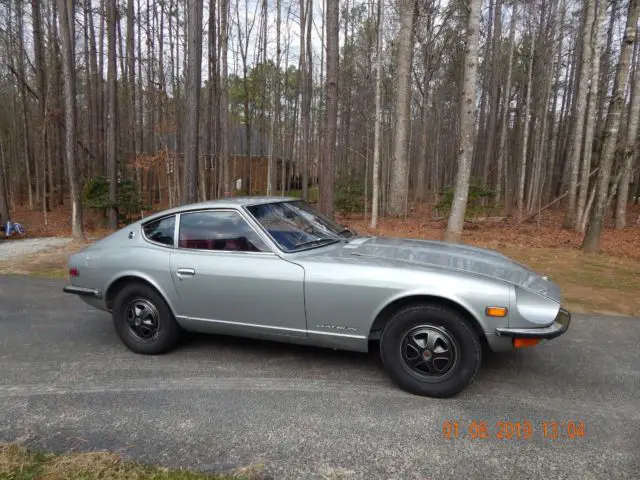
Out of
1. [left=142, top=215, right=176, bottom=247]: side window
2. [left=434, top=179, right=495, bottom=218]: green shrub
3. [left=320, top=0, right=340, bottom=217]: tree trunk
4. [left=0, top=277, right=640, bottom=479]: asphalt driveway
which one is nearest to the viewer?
[left=0, top=277, right=640, bottom=479]: asphalt driveway

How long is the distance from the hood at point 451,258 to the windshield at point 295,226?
9.2 inches

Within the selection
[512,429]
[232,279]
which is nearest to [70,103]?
[232,279]

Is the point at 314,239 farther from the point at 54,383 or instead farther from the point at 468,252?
the point at 54,383

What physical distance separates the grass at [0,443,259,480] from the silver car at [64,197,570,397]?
1.35 metres

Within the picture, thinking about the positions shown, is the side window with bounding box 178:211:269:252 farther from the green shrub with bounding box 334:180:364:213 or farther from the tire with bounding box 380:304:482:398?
the green shrub with bounding box 334:180:364:213

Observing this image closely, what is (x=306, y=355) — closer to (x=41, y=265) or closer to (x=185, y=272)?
(x=185, y=272)

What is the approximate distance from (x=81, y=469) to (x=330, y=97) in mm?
9328

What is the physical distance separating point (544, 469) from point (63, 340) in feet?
14.7

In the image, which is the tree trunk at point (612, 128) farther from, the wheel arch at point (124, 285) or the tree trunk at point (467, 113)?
the wheel arch at point (124, 285)

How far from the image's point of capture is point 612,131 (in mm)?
8781

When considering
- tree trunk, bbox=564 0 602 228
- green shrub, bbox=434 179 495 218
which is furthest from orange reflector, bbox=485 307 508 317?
green shrub, bbox=434 179 495 218

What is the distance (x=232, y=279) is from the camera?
3508 millimetres

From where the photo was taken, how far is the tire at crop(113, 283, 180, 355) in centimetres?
386

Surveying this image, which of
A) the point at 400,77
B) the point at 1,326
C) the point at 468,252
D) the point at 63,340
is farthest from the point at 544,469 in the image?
the point at 400,77
